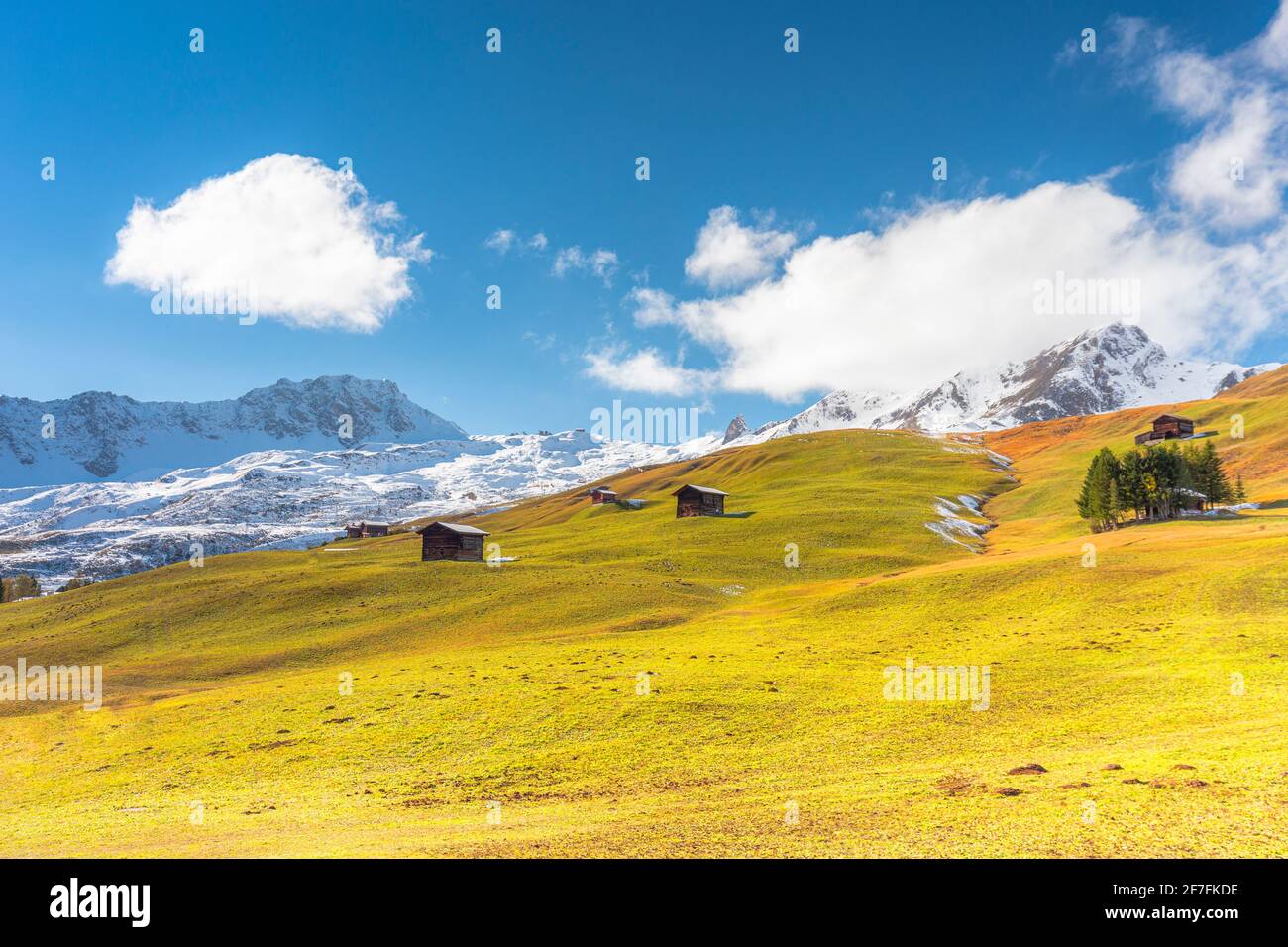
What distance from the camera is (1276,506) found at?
9525cm

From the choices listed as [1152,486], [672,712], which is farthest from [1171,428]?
[672,712]

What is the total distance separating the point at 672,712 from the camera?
3528 centimetres

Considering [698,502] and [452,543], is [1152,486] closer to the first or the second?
[698,502]

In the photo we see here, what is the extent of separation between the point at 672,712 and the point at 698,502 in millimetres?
106003

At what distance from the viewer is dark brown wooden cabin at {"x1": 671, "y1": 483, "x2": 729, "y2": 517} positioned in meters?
140

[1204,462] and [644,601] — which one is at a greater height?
[1204,462]

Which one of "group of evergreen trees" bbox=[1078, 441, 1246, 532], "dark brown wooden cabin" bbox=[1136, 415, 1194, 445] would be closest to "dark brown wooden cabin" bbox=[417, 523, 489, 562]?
"group of evergreen trees" bbox=[1078, 441, 1246, 532]

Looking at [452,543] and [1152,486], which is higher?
[1152,486]

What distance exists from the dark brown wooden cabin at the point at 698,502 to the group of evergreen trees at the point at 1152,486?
6482 centimetres
